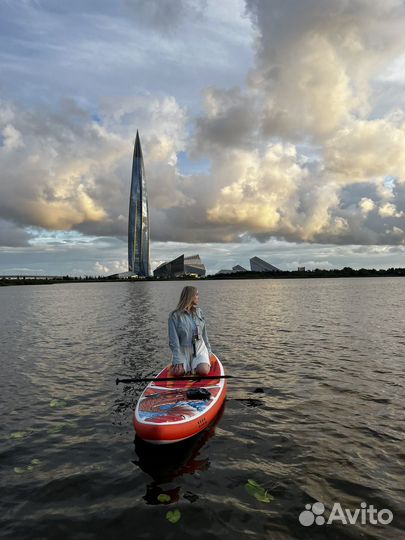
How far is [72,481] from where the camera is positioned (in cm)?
903

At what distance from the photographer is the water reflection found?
863 cm

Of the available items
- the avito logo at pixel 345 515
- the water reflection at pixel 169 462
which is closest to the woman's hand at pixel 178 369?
the water reflection at pixel 169 462

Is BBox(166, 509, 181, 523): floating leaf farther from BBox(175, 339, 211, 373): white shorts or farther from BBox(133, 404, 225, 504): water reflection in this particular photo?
BBox(175, 339, 211, 373): white shorts

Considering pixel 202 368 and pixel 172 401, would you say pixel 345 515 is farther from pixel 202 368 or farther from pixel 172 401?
pixel 202 368

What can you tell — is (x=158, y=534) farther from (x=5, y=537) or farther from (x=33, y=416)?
(x=33, y=416)

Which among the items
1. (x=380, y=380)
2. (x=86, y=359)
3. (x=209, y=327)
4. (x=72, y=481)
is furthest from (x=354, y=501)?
(x=209, y=327)

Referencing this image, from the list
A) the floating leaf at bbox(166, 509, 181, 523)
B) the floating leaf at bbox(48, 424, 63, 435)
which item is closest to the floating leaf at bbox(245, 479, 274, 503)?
the floating leaf at bbox(166, 509, 181, 523)

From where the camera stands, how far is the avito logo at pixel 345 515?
24.9ft

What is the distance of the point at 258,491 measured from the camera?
8539 mm

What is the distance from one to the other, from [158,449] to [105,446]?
1.79 m

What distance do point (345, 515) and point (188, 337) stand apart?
6.82 m

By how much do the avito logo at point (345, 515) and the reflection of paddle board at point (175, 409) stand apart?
11.1 feet

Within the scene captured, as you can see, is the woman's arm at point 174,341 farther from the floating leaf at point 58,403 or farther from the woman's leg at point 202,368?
the floating leaf at point 58,403

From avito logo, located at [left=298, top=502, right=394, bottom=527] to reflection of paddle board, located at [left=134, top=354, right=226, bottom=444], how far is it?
340cm
